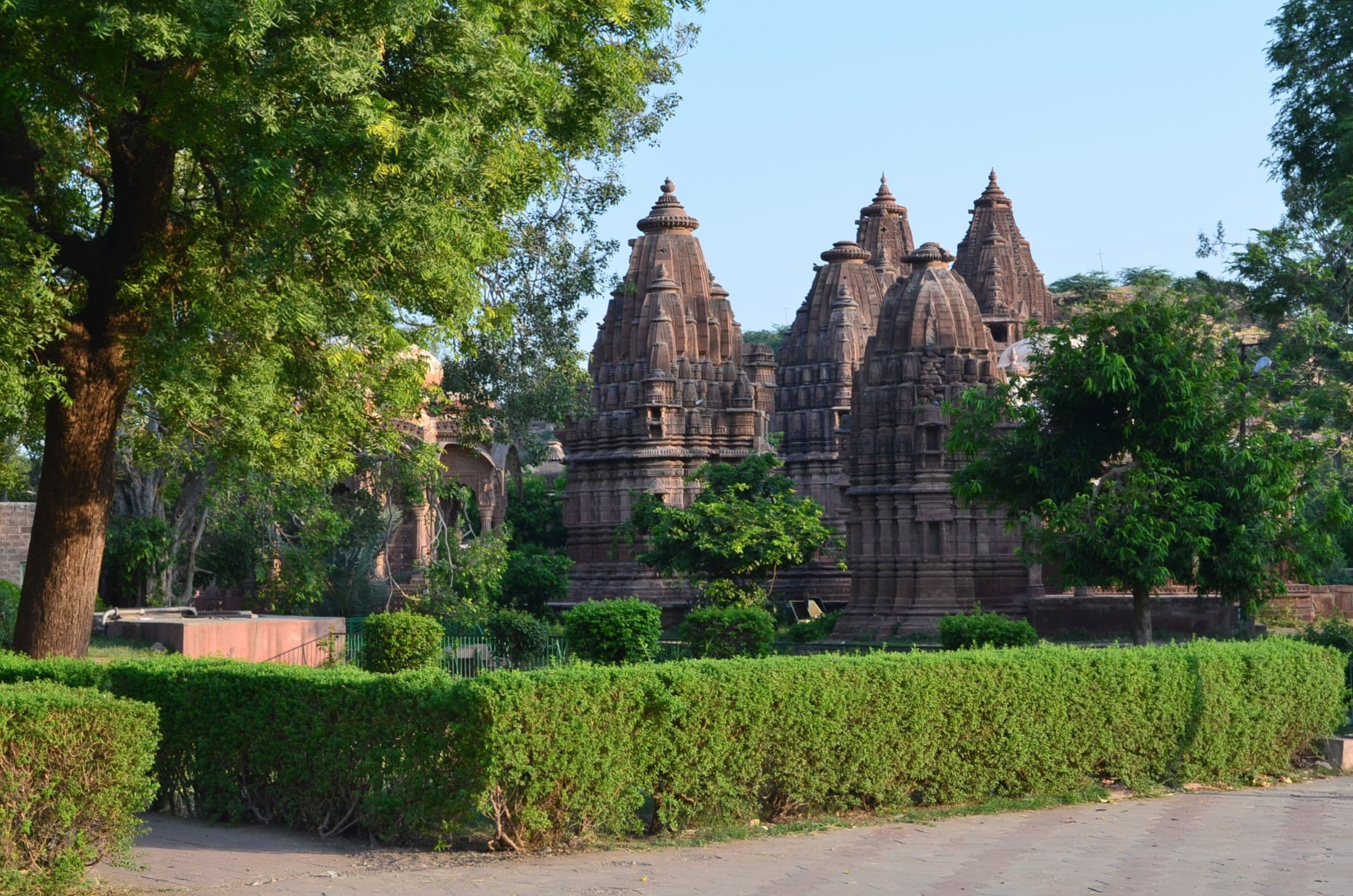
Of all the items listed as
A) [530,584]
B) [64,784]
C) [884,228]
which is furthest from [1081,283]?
[64,784]

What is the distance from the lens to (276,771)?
33.8 ft

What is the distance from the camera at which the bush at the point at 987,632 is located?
781 inches

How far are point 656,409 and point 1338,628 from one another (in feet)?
72.0

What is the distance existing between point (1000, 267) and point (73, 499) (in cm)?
4390

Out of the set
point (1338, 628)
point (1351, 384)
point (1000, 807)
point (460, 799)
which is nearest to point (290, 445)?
point (460, 799)

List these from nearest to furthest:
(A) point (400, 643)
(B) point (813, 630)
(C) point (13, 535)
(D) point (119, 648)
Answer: (D) point (119, 648)
(A) point (400, 643)
(C) point (13, 535)
(B) point (813, 630)

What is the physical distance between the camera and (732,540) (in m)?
29.9

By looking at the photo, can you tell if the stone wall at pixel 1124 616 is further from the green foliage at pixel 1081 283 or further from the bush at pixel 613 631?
the green foliage at pixel 1081 283

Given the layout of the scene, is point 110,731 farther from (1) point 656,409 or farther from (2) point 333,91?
(1) point 656,409

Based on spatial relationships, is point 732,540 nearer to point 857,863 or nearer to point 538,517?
point 538,517

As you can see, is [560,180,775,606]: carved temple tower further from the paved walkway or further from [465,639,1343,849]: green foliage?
the paved walkway

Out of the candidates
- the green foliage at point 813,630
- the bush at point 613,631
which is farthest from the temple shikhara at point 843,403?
the bush at point 613,631

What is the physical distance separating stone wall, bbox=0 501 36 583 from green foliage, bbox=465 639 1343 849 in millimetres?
18190

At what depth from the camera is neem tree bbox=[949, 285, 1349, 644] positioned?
17859 mm
